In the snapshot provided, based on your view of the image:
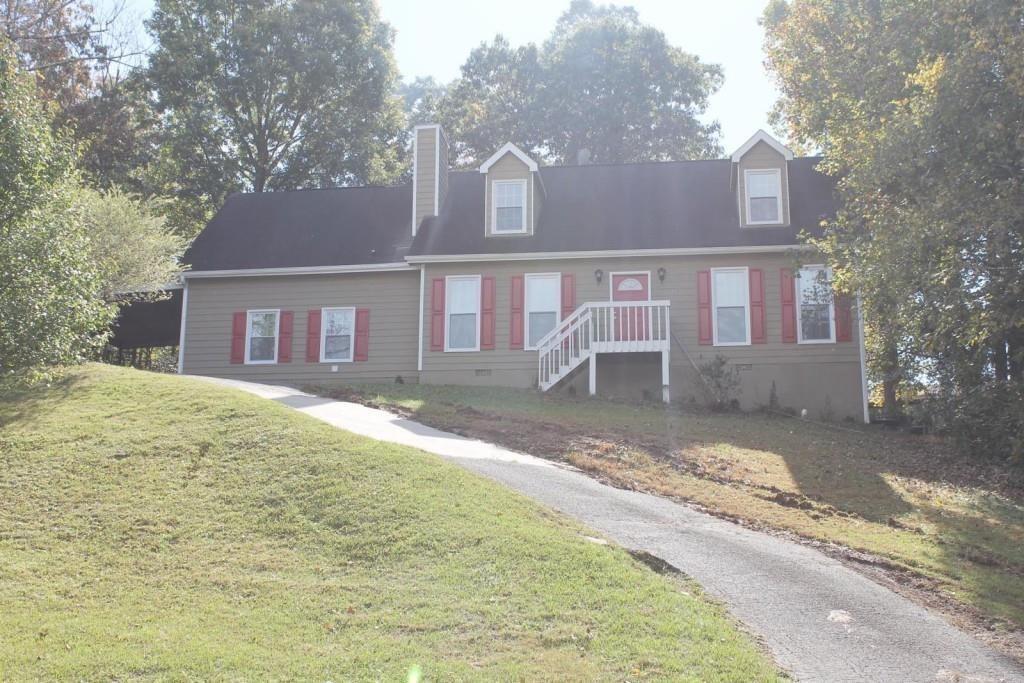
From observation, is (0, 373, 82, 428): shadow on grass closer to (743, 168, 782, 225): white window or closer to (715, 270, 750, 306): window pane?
(715, 270, 750, 306): window pane

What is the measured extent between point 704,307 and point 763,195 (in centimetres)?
280

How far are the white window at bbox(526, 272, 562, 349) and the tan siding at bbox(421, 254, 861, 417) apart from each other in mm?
192

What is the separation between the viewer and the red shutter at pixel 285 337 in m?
20.6

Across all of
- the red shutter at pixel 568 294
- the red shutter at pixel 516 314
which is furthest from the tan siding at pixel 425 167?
the red shutter at pixel 568 294

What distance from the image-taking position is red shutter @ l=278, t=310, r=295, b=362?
811 inches

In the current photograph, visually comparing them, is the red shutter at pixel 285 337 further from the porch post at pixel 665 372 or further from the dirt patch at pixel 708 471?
the porch post at pixel 665 372

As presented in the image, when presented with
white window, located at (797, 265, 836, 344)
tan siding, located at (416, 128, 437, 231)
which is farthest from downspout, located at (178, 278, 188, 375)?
white window, located at (797, 265, 836, 344)

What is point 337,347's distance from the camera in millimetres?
20547

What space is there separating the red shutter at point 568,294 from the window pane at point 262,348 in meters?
6.46

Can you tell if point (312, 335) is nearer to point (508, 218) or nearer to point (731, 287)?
point (508, 218)

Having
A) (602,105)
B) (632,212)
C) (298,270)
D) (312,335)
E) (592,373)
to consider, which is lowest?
(592,373)

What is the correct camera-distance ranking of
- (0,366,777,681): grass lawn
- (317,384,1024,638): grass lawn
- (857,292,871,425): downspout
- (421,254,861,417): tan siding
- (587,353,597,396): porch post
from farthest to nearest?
(421,254,861,417): tan siding
(857,292,871,425): downspout
(587,353,597,396): porch post
(317,384,1024,638): grass lawn
(0,366,777,681): grass lawn

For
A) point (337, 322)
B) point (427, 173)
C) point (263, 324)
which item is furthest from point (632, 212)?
point (263, 324)

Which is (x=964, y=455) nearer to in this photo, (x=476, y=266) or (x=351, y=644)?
(x=476, y=266)
